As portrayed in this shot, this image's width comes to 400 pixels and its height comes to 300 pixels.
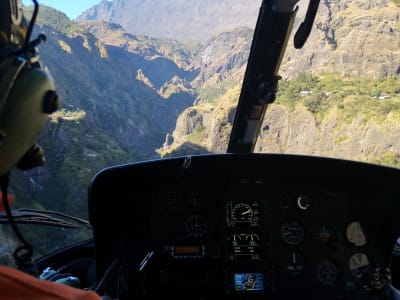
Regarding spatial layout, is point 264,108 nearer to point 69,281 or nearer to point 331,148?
point 331,148

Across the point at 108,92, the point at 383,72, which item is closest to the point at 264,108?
the point at 383,72

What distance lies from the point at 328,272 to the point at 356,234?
0.27 meters

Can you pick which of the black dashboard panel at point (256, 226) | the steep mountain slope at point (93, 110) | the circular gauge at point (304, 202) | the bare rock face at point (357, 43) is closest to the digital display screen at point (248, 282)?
the black dashboard panel at point (256, 226)

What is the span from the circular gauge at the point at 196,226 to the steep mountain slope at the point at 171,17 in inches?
71.5

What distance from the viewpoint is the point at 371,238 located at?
2.71 meters

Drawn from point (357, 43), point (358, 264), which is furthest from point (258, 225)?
point (357, 43)

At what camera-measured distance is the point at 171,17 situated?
439 cm

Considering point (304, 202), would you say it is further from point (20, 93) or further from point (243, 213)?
point (20, 93)

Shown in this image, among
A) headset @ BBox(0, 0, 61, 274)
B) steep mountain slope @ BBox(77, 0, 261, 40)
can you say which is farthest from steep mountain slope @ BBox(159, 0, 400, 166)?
headset @ BBox(0, 0, 61, 274)

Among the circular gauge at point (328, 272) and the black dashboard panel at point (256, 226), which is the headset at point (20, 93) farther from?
the circular gauge at point (328, 272)

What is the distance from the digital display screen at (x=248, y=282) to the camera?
2732mm

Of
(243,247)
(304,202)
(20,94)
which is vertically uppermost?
(20,94)

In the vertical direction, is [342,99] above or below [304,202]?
above

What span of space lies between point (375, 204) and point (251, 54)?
1134 mm
